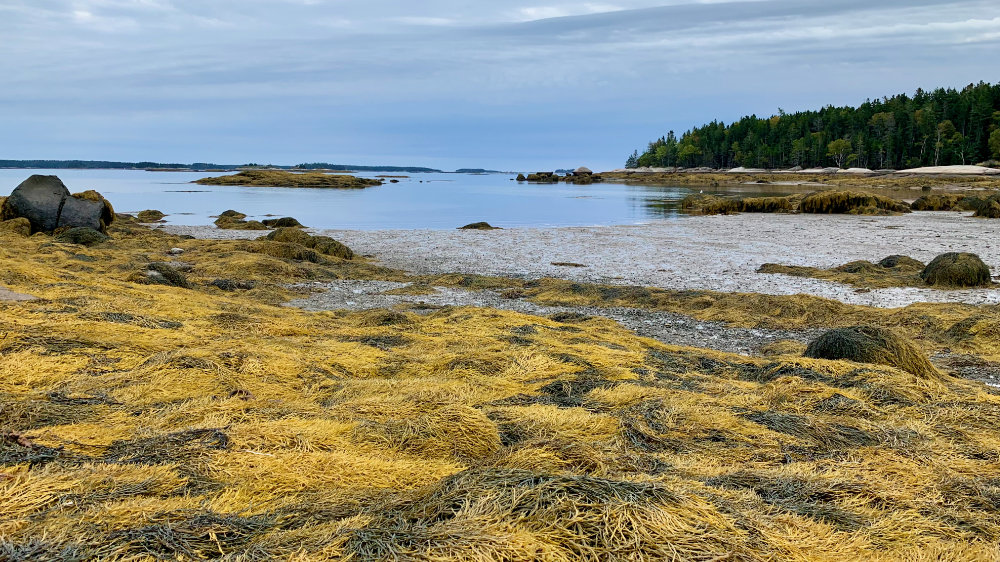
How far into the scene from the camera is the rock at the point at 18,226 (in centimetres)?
1554

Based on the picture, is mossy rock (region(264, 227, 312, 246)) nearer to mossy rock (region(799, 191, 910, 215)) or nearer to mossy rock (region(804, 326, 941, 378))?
mossy rock (region(804, 326, 941, 378))

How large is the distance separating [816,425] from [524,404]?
79.8 inches

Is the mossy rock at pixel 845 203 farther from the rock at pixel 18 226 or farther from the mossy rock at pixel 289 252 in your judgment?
the rock at pixel 18 226

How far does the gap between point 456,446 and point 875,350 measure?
188 inches

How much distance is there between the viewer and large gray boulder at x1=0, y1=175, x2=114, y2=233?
16531 mm

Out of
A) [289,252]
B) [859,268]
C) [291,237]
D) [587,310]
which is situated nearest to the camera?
[587,310]

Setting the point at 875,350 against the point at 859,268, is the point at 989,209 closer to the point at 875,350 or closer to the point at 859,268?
the point at 859,268

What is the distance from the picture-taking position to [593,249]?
768 inches

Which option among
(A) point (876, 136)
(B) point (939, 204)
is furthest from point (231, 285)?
(A) point (876, 136)

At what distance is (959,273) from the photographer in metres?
11.9

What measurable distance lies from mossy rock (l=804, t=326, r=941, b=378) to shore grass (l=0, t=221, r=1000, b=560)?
0.30m

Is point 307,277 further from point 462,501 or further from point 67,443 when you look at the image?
point 462,501

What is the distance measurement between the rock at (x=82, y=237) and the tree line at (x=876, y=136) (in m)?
86.3

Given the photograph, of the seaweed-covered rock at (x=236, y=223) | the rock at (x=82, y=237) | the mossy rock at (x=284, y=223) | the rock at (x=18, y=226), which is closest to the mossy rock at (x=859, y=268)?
the rock at (x=82, y=237)
